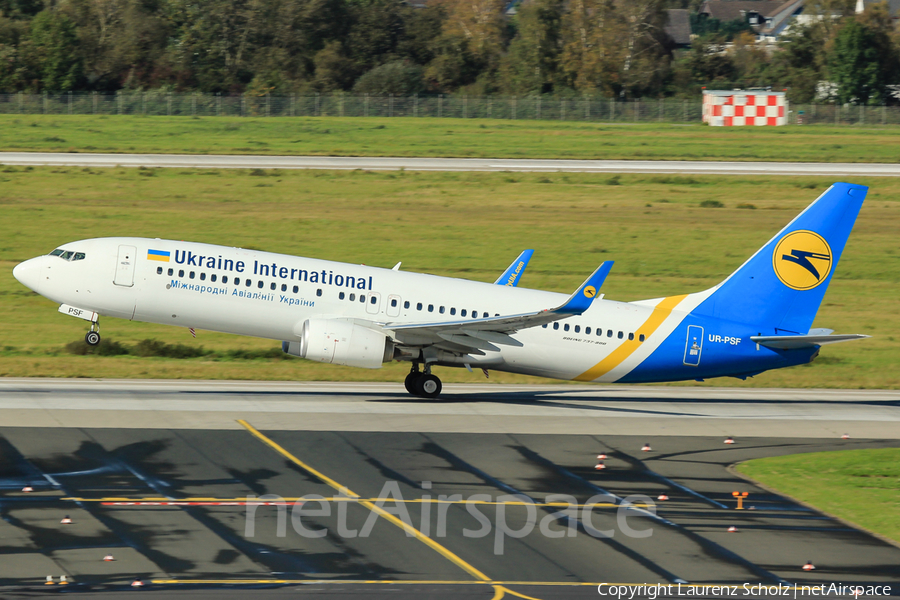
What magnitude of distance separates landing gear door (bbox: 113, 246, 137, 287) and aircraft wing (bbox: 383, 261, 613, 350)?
27.1ft

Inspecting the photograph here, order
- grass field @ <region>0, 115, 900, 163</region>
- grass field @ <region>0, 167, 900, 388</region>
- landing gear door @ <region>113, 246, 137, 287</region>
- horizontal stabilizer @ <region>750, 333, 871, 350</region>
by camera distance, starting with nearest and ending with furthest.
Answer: landing gear door @ <region>113, 246, 137, 287</region>, horizontal stabilizer @ <region>750, 333, 871, 350</region>, grass field @ <region>0, 167, 900, 388</region>, grass field @ <region>0, 115, 900, 163</region>

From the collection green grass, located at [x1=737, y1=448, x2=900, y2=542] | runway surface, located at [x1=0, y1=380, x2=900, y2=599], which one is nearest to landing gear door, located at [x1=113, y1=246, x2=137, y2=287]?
runway surface, located at [x1=0, y1=380, x2=900, y2=599]

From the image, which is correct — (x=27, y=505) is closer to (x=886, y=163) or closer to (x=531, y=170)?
(x=531, y=170)

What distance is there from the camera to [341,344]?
3394 centimetres

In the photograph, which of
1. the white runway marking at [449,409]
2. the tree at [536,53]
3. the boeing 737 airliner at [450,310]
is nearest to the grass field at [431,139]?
the tree at [536,53]

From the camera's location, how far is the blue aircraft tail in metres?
37.0

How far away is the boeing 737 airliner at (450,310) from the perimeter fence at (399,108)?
74839mm

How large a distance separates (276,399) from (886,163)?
6475 cm

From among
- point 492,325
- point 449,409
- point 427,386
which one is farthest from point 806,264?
point 427,386

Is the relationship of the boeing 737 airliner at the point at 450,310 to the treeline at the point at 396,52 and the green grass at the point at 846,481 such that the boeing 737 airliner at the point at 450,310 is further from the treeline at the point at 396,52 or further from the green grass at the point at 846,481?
the treeline at the point at 396,52

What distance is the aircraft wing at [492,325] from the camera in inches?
1267

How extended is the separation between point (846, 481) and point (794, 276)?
35.4ft

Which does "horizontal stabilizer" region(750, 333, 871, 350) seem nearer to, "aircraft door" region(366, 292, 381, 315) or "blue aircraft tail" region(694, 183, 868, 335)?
"blue aircraft tail" region(694, 183, 868, 335)

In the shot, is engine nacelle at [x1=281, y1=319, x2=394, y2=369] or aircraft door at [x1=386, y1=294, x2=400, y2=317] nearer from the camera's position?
engine nacelle at [x1=281, y1=319, x2=394, y2=369]
